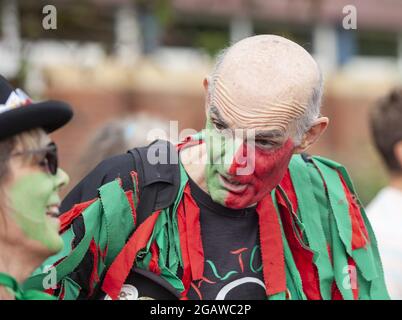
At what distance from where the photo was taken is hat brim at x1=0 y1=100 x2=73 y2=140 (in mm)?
2346

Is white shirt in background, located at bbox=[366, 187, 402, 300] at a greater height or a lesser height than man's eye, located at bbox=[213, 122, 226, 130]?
lesser

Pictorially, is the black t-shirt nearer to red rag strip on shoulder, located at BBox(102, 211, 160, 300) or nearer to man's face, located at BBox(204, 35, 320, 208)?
man's face, located at BBox(204, 35, 320, 208)

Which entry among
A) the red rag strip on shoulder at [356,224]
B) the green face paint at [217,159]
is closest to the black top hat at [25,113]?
the green face paint at [217,159]

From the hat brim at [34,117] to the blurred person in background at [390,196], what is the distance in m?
1.71

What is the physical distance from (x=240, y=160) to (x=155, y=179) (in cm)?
29

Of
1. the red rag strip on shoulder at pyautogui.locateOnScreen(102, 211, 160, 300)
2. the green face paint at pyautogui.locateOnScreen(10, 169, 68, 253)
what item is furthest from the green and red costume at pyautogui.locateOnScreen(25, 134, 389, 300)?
the green face paint at pyautogui.locateOnScreen(10, 169, 68, 253)

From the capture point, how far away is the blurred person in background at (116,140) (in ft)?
15.3

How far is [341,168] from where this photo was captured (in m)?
3.26

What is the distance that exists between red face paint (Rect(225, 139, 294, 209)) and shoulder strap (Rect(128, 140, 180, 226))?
19cm

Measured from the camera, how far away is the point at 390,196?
13.7 ft

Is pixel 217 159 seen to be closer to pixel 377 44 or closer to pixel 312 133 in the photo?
pixel 312 133

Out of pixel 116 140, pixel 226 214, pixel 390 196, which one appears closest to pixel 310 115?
pixel 226 214
